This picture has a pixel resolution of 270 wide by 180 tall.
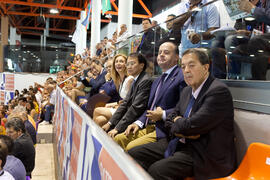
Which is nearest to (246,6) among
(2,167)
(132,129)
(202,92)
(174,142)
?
(202,92)

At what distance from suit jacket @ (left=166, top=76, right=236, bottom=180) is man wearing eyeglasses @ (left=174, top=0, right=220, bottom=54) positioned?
100 centimetres

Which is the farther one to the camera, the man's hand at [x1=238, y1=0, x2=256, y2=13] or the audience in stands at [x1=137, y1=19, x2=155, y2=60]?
the audience in stands at [x1=137, y1=19, x2=155, y2=60]

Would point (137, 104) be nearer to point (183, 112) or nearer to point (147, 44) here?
point (183, 112)

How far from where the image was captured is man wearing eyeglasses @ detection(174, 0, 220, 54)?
9.00ft

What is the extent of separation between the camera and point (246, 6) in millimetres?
2299

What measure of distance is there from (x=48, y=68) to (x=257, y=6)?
1833 cm

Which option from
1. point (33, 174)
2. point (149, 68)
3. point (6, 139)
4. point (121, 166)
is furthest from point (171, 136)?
point (33, 174)

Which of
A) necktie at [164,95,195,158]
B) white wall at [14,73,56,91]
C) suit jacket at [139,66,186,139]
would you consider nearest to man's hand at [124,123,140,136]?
suit jacket at [139,66,186,139]

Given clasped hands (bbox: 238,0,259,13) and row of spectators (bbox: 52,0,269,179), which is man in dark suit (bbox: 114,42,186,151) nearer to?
row of spectators (bbox: 52,0,269,179)

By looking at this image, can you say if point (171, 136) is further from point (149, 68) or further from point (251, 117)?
point (149, 68)

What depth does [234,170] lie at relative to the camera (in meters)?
1.91

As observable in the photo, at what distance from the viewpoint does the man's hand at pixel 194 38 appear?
298 centimetres

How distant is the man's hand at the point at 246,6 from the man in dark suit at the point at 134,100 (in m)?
1.24

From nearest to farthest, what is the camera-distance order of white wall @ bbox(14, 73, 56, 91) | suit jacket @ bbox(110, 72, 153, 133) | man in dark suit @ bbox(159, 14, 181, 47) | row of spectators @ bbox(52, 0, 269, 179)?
row of spectators @ bbox(52, 0, 269, 179) < suit jacket @ bbox(110, 72, 153, 133) < man in dark suit @ bbox(159, 14, 181, 47) < white wall @ bbox(14, 73, 56, 91)
